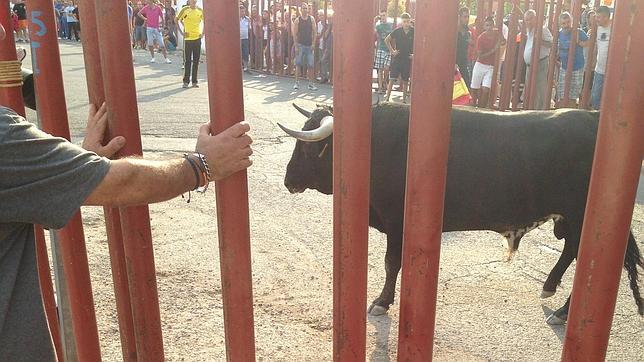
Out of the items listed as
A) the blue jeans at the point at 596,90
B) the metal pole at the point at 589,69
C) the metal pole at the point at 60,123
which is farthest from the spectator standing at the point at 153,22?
the metal pole at the point at 60,123

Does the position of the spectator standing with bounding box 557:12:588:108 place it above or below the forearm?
below

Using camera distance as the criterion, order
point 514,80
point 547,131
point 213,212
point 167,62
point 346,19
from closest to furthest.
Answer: point 346,19 → point 547,131 → point 213,212 → point 514,80 → point 167,62

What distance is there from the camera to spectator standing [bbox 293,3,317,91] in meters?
15.8

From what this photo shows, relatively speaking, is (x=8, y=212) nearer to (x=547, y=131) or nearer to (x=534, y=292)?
(x=547, y=131)

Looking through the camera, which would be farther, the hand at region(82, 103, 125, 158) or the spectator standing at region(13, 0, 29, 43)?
the spectator standing at region(13, 0, 29, 43)

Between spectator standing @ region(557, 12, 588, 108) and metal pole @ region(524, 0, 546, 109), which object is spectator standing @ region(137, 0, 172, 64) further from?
spectator standing @ region(557, 12, 588, 108)

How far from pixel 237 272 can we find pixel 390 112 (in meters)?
2.75

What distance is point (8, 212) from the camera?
1.33 m

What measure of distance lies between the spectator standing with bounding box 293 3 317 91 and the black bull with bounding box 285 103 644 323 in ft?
38.1

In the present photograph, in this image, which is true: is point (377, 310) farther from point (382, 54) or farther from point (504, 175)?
point (382, 54)

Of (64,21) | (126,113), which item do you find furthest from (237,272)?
(64,21)

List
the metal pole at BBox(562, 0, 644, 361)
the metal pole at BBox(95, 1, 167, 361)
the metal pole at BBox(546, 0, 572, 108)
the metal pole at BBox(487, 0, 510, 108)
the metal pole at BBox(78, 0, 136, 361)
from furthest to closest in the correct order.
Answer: the metal pole at BBox(487, 0, 510, 108), the metal pole at BBox(546, 0, 572, 108), the metal pole at BBox(78, 0, 136, 361), the metal pole at BBox(95, 1, 167, 361), the metal pole at BBox(562, 0, 644, 361)

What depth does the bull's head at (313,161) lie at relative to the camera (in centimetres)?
423

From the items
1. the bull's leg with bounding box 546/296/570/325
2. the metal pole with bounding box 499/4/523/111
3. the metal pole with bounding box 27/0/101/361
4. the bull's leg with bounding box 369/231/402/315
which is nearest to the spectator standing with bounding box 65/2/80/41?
the metal pole with bounding box 499/4/523/111
